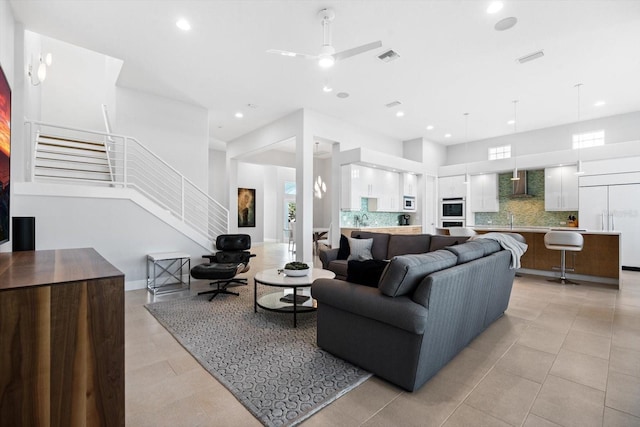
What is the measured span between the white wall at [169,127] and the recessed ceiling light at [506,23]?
18.2 ft

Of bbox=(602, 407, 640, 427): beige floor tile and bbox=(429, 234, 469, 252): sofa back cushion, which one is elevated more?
bbox=(429, 234, 469, 252): sofa back cushion

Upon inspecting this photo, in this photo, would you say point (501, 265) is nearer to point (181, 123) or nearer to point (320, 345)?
point (320, 345)

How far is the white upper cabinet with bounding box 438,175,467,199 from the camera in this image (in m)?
8.80

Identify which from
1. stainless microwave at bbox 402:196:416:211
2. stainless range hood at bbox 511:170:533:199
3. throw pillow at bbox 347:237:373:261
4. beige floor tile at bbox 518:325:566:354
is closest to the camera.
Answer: beige floor tile at bbox 518:325:566:354

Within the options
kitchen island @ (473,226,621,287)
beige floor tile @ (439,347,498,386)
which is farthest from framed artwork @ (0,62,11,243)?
kitchen island @ (473,226,621,287)

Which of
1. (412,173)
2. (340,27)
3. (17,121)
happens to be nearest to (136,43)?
(17,121)

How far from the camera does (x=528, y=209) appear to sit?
26.8 feet

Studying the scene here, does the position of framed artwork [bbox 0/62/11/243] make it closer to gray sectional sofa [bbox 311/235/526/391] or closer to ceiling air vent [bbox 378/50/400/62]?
gray sectional sofa [bbox 311/235/526/391]

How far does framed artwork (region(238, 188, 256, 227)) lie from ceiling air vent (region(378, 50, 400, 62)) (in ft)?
25.5

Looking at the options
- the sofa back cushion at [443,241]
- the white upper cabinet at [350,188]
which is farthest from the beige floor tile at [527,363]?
the white upper cabinet at [350,188]

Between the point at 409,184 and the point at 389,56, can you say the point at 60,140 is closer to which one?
the point at 389,56

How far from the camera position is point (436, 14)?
340 centimetres

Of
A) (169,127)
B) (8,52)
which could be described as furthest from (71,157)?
(8,52)

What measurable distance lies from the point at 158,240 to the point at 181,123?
262 centimetres
